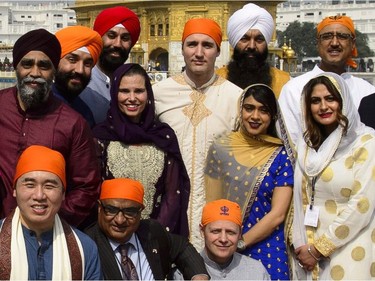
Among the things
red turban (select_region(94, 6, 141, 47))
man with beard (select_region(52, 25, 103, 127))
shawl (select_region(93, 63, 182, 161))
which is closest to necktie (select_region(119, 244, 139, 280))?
shawl (select_region(93, 63, 182, 161))

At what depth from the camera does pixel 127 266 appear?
3264 millimetres

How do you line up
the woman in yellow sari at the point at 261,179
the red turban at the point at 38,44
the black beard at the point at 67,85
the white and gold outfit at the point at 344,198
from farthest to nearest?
the black beard at the point at 67,85 → the woman in yellow sari at the point at 261,179 → the white and gold outfit at the point at 344,198 → the red turban at the point at 38,44

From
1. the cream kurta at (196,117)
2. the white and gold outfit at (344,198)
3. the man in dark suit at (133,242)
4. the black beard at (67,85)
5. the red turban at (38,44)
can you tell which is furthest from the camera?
the cream kurta at (196,117)

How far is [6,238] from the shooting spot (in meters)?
2.86

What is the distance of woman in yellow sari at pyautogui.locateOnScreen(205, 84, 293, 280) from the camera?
3727 mm

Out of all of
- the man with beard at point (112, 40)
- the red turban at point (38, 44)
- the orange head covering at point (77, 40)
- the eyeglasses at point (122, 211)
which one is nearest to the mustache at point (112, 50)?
the man with beard at point (112, 40)

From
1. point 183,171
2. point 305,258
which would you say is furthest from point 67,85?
point 305,258

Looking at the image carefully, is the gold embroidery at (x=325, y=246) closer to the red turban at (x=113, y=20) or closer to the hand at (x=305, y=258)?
the hand at (x=305, y=258)

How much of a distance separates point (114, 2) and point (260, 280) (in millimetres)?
30292

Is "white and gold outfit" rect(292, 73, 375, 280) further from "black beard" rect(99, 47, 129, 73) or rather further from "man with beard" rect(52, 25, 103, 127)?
"black beard" rect(99, 47, 129, 73)

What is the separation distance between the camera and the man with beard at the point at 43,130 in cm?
328

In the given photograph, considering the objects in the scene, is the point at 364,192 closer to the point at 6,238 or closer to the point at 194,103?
the point at 194,103

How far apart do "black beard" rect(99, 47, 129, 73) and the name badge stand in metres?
1.63

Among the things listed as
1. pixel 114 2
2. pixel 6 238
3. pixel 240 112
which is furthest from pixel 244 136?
pixel 114 2
